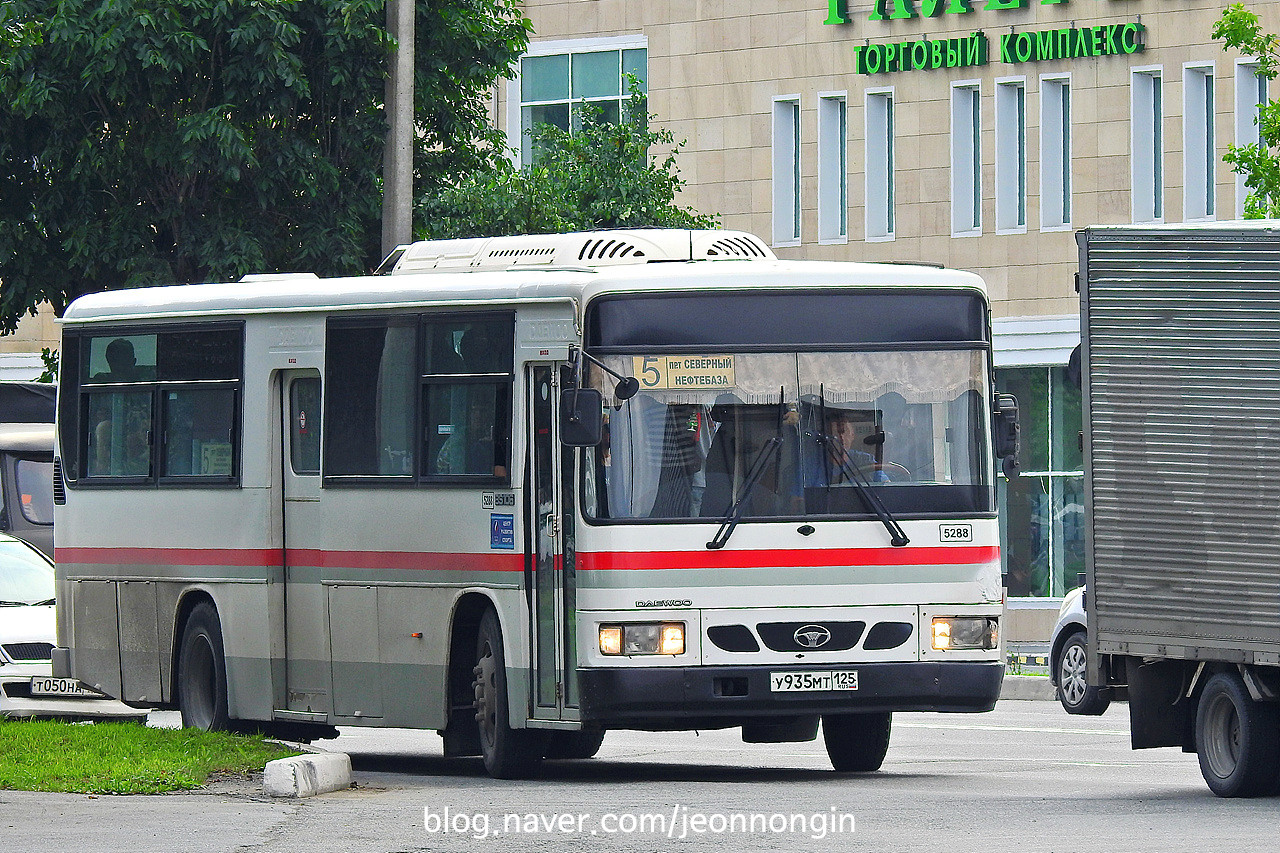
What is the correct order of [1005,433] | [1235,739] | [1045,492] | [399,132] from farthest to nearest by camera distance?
[1045,492] < [399,132] < [1005,433] < [1235,739]

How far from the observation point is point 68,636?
62.4 feet

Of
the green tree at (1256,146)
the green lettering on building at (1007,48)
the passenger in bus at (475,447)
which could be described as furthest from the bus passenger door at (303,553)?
the green lettering on building at (1007,48)

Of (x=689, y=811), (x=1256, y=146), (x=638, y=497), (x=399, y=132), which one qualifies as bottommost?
(x=689, y=811)

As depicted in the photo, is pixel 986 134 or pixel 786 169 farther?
pixel 786 169

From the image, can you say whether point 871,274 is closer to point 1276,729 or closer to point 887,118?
point 1276,729

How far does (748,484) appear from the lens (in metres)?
15.1

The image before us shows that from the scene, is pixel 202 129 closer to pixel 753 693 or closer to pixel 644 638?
pixel 644 638

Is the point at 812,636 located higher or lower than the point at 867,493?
lower

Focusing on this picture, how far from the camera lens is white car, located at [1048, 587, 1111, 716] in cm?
2409

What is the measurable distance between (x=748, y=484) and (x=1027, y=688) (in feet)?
44.8

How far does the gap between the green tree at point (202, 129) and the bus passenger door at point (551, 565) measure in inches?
333

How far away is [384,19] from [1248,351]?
37.3 ft

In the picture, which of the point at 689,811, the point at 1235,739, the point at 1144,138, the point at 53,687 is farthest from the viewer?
the point at 1144,138

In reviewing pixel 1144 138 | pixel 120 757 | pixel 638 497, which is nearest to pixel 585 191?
pixel 1144 138
